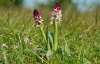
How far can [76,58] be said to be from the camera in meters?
2.76

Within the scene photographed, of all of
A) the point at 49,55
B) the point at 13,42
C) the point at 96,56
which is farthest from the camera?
the point at 13,42

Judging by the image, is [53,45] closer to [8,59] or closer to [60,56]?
[60,56]

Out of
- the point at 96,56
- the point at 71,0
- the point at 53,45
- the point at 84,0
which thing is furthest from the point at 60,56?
the point at 71,0

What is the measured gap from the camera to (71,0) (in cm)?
495

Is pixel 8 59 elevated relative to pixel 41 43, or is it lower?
lower

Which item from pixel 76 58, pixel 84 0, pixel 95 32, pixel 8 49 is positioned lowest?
pixel 76 58

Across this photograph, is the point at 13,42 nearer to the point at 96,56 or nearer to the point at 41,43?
the point at 41,43

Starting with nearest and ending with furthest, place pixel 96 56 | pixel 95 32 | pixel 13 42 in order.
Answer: pixel 96 56 < pixel 13 42 < pixel 95 32

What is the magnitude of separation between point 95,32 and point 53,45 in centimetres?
119

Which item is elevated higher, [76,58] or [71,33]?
[71,33]

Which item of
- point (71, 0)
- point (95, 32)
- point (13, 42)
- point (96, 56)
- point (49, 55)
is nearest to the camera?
point (49, 55)

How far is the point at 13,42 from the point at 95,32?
110cm

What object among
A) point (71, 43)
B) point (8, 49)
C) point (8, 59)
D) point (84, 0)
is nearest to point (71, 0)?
point (84, 0)

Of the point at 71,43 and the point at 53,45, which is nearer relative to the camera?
the point at 53,45
